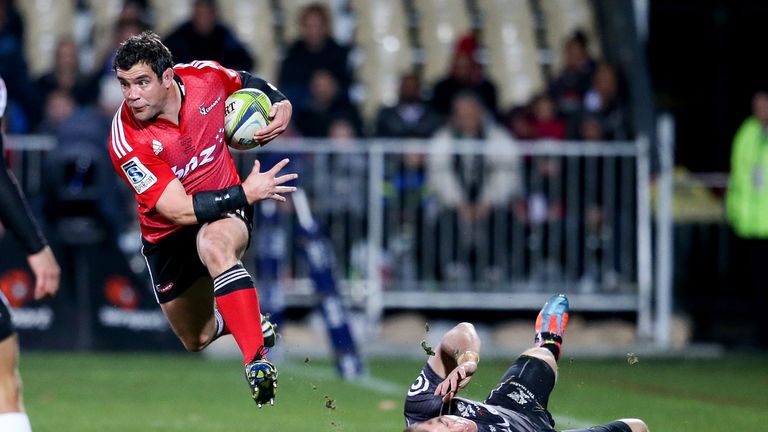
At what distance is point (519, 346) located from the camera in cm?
1619

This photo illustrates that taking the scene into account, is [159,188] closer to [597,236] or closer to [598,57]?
[597,236]

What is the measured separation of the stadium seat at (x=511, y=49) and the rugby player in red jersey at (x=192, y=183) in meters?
10.2

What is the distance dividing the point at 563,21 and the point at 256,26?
4.08 metres

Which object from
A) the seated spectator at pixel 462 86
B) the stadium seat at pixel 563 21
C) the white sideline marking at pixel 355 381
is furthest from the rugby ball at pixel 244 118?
the stadium seat at pixel 563 21

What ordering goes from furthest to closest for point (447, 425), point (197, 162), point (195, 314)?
point (195, 314), point (197, 162), point (447, 425)

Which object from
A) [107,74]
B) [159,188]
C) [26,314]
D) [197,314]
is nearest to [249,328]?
[159,188]

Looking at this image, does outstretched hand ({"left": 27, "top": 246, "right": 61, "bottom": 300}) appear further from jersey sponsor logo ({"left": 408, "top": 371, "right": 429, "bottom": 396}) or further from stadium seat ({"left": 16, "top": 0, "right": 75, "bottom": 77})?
stadium seat ({"left": 16, "top": 0, "right": 75, "bottom": 77})

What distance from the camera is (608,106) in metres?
16.9

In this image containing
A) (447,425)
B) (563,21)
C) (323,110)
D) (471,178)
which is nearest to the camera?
(447,425)

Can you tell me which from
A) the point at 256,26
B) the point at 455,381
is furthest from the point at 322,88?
the point at 455,381

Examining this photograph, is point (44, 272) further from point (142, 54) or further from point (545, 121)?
point (545, 121)

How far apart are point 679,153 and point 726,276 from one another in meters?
3.95

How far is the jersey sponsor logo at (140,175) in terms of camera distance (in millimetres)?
8719

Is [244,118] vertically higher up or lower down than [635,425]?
higher up
